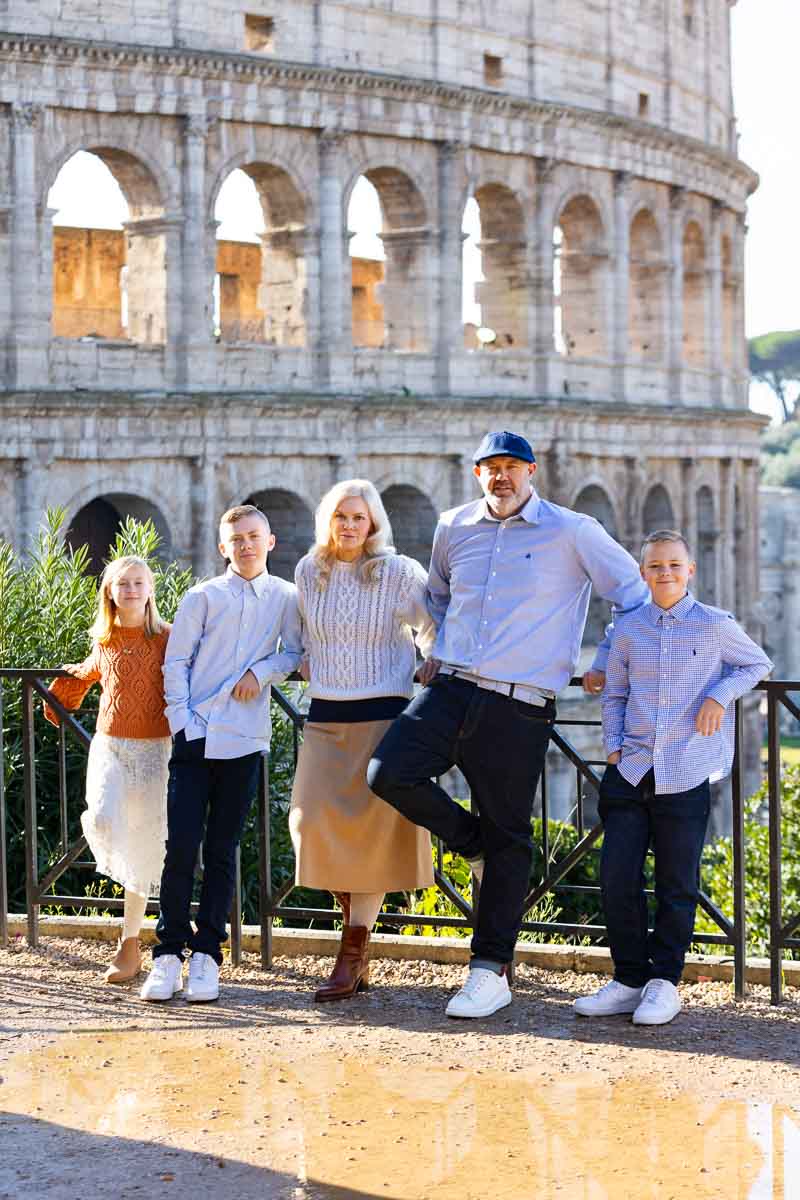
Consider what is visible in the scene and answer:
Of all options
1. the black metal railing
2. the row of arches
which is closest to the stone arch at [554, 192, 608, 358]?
the row of arches

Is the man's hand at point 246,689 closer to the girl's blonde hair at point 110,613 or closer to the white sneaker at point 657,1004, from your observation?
the girl's blonde hair at point 110,613

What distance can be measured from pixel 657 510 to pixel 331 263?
8.35 metres

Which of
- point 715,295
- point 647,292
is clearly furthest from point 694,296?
point 647,292

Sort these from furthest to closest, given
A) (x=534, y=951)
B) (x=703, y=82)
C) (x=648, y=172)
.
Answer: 1. (x=703, y=82)
2. (x=648, y=172)
3. (x=534, y=951)

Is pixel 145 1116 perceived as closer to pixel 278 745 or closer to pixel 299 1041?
pixel 299 1041

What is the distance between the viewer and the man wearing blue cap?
700cm

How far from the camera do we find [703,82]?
34.9m

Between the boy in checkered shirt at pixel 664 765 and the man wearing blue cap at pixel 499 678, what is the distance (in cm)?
15

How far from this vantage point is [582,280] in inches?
1267

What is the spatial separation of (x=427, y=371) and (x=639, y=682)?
21762 millimetres

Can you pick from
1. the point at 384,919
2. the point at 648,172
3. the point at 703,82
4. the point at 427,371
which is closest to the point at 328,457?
the point at 427,371

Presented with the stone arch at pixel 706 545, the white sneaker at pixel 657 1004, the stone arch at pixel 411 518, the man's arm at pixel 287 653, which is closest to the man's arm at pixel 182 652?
the man's arm at pixel 287 653

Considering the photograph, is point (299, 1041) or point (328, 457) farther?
point (328, 457)

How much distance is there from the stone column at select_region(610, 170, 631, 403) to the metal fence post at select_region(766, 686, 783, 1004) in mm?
24491
